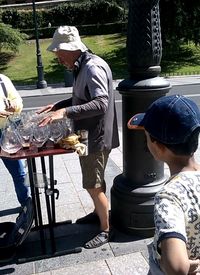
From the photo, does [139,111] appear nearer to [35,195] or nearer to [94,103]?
[94,103]

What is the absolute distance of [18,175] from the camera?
14.0 ft

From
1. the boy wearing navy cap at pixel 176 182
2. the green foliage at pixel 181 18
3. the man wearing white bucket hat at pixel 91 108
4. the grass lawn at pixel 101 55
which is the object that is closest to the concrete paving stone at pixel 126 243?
the man wearing white bucket hat at pixel 91 108

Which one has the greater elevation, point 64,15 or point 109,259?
point 64,15

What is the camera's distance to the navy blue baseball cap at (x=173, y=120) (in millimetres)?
1618

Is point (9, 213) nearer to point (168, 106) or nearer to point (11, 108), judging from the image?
point (11, 108)

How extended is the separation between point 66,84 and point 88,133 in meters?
15.8

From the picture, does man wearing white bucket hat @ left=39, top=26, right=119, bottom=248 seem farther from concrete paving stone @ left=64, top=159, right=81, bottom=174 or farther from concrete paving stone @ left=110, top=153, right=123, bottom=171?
concrete paving stone @ left=110, top=153, right=123, bottom=171

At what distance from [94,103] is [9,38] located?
1002 inches

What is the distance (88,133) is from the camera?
3.53 m

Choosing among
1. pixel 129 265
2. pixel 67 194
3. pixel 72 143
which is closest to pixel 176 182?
pixel 72 143

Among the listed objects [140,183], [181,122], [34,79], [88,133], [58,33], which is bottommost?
[34,79]

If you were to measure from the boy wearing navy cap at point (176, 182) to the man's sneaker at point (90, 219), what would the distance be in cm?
244

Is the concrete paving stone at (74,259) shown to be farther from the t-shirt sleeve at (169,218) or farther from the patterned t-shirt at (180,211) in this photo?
the t-shirt sleeve at (169,218)

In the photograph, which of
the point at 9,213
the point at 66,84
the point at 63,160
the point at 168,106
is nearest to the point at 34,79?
the point at 66,84
